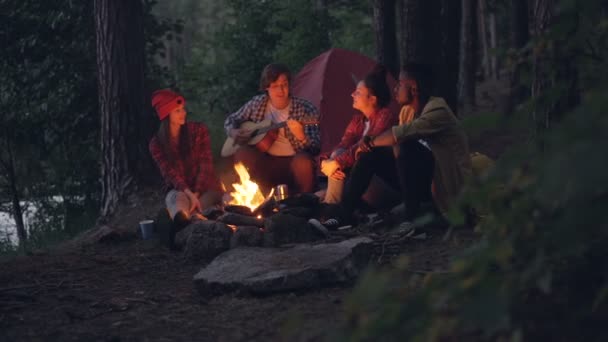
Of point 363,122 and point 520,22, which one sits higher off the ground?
point 520,22

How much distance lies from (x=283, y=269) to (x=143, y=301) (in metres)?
0.92

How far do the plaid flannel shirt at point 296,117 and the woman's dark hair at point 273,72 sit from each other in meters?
0.26

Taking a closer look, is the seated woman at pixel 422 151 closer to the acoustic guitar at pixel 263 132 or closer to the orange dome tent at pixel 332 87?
the acoustic guitar at pixel 263 132

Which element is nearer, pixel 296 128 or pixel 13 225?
pixel 296 128

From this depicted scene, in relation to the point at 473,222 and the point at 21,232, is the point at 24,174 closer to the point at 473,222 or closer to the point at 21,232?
the point at 21,232

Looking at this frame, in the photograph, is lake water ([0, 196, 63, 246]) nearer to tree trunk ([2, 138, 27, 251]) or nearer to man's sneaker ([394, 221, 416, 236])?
tree trunk ([2, 138, 27, 251])

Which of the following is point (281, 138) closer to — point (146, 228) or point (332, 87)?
point (146, 228)

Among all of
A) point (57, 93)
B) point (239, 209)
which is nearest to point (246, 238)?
point (239, 209)

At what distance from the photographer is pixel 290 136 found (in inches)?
296

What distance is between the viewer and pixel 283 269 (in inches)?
191

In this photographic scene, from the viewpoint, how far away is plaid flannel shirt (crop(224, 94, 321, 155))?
7.46 m

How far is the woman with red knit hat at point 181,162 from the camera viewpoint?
6.77 metres

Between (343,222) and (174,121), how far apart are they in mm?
1783

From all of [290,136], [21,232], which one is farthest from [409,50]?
[21,232]
